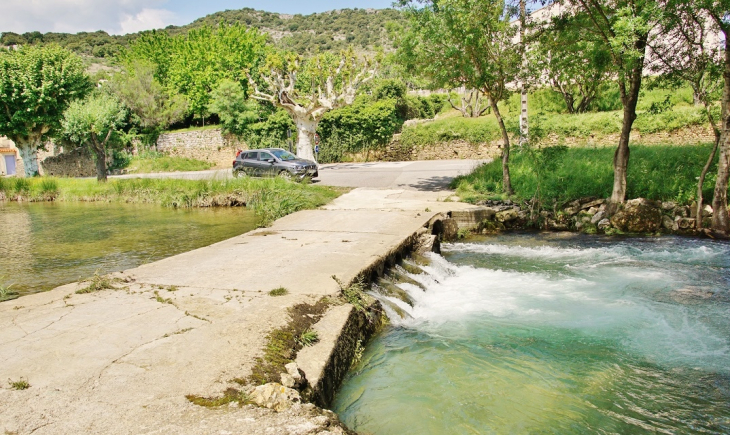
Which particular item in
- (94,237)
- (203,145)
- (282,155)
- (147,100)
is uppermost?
(147,100)

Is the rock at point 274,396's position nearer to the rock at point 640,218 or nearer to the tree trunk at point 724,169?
the rock at point 640,218

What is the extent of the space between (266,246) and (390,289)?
2.71m

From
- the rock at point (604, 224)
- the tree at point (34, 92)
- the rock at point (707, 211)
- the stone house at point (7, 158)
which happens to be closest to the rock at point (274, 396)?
the rock at point (604, 224)

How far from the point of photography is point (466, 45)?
13375 mm

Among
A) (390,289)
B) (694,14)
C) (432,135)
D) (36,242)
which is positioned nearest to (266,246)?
(390,289)

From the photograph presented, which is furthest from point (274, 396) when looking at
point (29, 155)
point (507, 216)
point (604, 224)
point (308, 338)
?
point (29, 155)

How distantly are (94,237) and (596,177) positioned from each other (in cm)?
1305

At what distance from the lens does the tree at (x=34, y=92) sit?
29.7 meters

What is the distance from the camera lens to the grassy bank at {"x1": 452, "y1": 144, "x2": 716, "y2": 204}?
489 inches

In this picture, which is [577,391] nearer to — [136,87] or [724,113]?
[724,113]

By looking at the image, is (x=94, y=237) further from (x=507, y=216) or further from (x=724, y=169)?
(x=724, y=169)

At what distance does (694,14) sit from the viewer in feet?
33.7

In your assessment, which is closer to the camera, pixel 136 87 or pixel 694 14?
pixel 694 14

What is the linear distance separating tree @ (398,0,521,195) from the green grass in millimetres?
23127
